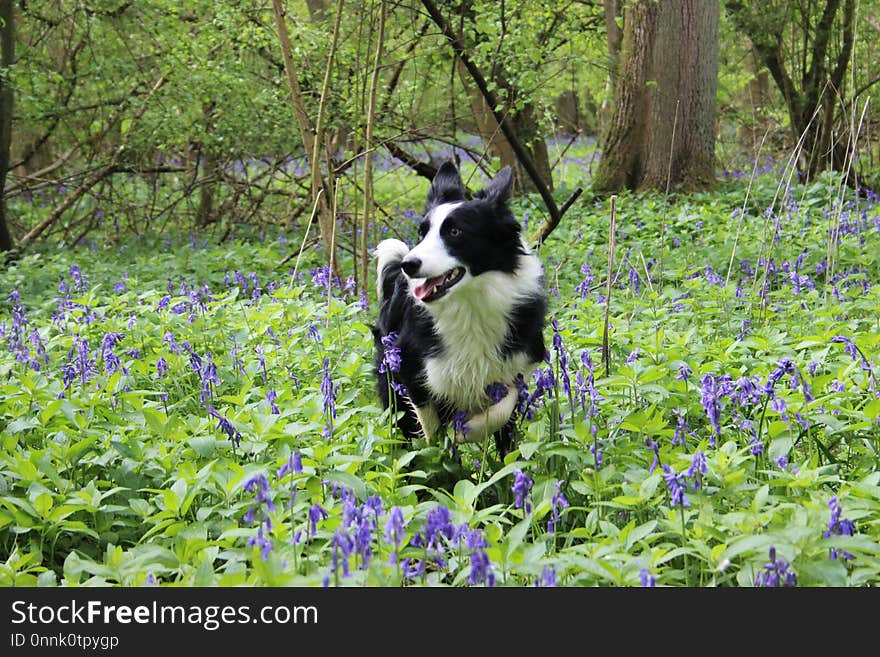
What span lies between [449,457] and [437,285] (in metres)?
0.73

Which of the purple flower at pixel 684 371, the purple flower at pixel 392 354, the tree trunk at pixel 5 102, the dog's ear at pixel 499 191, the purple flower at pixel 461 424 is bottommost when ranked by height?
the purple flower at pixel 461 424

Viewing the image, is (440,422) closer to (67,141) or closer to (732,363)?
(732,363)

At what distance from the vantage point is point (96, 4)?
33.1 feet

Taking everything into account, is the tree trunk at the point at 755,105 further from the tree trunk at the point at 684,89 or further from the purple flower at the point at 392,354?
the purple flower at the point at 392,354

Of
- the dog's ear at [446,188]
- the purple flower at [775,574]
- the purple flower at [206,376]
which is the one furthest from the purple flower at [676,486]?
the purple flower at [206,376]

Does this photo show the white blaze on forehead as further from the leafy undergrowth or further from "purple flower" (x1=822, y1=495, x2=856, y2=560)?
"purple flower" (x1=822, y1=495, x2=856, y2=560)

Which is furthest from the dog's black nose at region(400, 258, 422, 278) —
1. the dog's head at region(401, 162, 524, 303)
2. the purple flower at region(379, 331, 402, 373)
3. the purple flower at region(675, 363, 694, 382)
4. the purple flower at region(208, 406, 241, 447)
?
the purple flower at region(675, 363, 694, 382)

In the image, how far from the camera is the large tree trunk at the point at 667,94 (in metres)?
10.8

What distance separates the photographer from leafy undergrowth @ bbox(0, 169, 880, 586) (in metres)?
2.48

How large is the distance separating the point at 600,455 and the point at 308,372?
2124 millimetres

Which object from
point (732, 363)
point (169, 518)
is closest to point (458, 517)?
point (169, 518)

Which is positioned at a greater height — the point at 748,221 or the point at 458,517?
the point at 748,221

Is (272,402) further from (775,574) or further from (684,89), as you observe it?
(684,89)

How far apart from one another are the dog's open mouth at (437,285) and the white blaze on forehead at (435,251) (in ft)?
0.15
